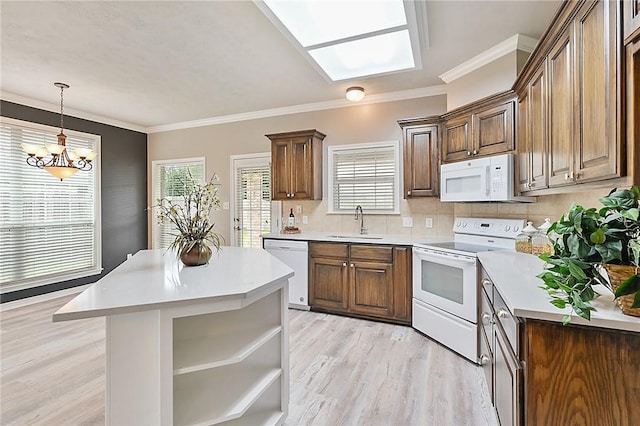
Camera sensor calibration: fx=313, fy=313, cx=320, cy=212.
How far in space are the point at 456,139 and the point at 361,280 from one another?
1.81 metres

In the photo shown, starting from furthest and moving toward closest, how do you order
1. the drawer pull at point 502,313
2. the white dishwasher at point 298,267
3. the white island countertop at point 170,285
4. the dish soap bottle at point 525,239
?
1. the white dishwasher at point 298,267
2. the dish soap bottle at point 525,239
3. the drawer pull at point 502,313
4. the white island countertop at point 170,285

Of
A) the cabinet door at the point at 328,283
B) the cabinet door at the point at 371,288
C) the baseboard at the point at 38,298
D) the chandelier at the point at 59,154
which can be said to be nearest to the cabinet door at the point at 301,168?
the cabinet door at the point at 328,283

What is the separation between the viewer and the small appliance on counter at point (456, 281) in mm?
2609

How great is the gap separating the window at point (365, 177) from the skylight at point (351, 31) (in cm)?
139

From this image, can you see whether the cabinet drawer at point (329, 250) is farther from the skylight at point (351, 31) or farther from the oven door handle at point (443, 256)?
the skylight at point (351, 31)

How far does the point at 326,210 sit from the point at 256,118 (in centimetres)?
187

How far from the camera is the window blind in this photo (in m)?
4.91

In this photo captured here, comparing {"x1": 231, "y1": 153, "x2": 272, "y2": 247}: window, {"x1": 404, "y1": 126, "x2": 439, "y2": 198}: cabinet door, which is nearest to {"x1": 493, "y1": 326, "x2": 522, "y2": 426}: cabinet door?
Answer: {"x1": 404, "y1": 126, "x2": 439, "y2": 198}: cabinet door

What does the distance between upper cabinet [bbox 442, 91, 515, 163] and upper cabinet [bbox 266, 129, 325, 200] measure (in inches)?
64.6

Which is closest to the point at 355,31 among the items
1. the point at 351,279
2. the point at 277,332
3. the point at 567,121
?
the point at 567,121

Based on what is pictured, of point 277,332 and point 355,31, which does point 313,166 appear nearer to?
point 355,31

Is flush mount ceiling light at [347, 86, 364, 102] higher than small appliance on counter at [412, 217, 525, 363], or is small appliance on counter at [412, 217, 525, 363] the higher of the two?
flush mount ceiling light at [347, 86, 364, 102]

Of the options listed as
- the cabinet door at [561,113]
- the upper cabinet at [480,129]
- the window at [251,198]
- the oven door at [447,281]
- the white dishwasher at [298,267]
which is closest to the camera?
the cabinet door at [561,113]

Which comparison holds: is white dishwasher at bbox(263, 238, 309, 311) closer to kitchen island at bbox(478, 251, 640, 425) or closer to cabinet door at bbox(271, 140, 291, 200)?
cabinet door at bbox(271, 140, 291, 200)
